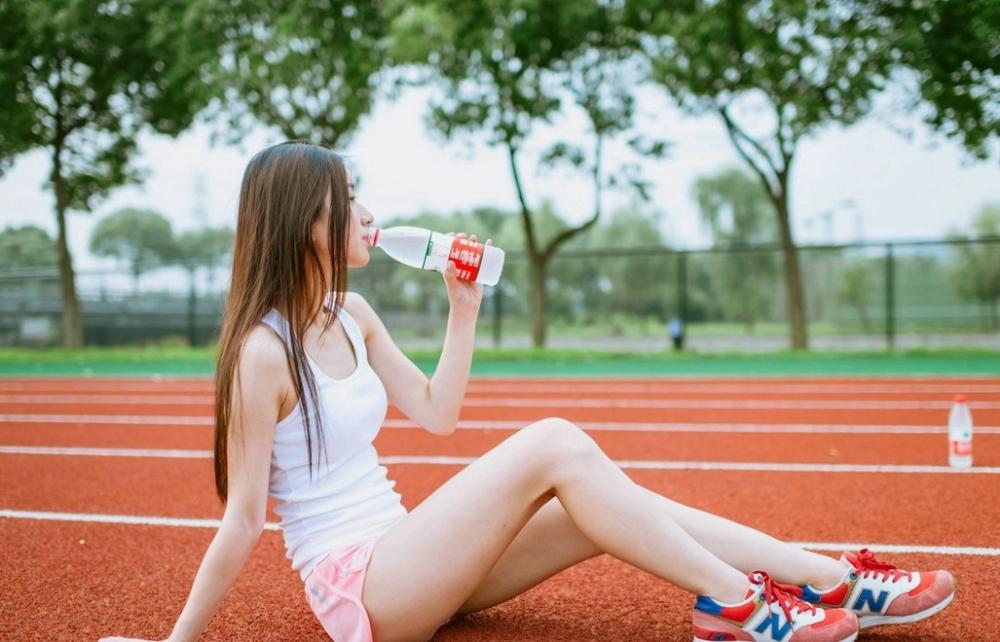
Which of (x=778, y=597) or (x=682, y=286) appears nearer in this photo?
(x=778, y=597)

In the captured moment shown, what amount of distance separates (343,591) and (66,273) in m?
20.2

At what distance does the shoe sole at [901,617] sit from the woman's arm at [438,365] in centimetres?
131

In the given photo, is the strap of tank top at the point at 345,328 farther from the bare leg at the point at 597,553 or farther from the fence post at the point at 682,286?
the fence post at the point at 682,286

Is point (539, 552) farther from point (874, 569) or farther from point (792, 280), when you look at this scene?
point (792, 280)


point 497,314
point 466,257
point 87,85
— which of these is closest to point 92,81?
point 87,85

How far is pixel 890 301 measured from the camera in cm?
1659

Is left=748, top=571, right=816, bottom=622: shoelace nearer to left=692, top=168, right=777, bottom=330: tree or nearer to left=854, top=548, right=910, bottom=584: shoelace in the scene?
left=854, top=548, right=910, bottom=584: shoelace

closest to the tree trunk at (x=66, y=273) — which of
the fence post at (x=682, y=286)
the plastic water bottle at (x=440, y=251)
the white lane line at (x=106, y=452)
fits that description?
the fence post at (x=682, y=286)

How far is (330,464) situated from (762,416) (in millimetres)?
6819

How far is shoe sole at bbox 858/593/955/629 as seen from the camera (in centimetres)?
257

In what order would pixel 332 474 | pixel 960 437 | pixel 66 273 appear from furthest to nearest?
pixel 66 273 < pixel 960 437 < pixel 332 474

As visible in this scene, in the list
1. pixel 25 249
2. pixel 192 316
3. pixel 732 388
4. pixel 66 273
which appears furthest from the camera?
pixel 25 249

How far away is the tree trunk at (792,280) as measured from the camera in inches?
661

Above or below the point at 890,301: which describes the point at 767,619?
below
